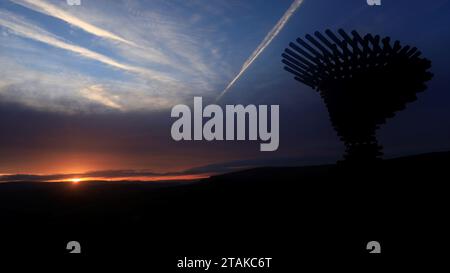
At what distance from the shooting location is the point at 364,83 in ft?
29.5

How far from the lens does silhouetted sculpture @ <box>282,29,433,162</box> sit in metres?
8.72

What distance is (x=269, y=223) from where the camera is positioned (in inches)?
278

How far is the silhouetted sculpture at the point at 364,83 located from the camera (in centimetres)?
872

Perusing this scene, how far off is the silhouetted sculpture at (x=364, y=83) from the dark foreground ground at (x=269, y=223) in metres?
1.00

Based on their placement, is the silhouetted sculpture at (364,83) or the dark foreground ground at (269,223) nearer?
the dark foreground ground at (269,223)

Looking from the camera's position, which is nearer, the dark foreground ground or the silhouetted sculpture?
the dark foreground ground

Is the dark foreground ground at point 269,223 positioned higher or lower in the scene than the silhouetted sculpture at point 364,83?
lower

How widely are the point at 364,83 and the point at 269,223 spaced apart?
4.87 metres

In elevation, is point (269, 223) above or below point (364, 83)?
below

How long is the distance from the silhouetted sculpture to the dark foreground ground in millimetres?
999
